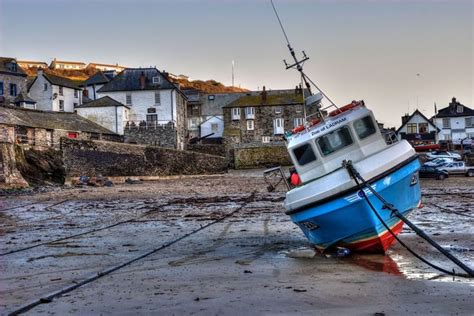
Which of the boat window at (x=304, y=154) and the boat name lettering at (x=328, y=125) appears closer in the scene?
the boat name lettering at (x=328, y=125)

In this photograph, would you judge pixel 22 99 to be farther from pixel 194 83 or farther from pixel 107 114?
pixel 194 83

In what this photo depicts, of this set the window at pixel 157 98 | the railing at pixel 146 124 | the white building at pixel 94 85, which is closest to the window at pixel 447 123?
the railing at pixel 146 124

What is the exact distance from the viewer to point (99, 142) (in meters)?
41.8

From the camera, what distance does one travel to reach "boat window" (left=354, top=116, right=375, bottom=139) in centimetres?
1012

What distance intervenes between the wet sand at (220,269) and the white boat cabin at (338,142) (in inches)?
69.0

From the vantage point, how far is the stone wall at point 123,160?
3988cm

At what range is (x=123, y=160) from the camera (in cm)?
4259

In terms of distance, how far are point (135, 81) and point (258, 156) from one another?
1807 cm

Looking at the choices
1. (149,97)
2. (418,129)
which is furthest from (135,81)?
(418,129)

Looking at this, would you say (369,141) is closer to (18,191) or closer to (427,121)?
(18,191)

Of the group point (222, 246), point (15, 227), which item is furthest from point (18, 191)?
point (222, 246)

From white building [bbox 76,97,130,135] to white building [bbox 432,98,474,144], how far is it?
48.9 metres

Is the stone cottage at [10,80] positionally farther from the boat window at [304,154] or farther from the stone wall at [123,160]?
the boat window at [304,154]

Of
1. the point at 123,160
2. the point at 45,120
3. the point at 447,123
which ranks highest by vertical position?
the point at 45,120
